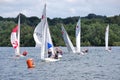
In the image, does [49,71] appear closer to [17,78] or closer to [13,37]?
[17,78]

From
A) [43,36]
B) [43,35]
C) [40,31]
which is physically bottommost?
[43,36]

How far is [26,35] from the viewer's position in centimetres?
18662

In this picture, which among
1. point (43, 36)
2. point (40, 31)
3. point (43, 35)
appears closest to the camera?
point (43, 36)

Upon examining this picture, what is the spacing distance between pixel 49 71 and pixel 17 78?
8545 millimetres

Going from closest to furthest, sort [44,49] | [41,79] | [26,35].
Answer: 1. [41,79]
2. [44,49]
3. [26,35]

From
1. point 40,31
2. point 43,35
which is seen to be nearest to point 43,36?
point 43,35

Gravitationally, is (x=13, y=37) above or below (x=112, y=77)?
above

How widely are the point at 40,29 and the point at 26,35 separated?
405 feet

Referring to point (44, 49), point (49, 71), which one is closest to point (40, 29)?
point (44, 49)

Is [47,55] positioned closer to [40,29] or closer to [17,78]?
[40,29]

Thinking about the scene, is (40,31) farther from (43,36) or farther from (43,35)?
(43,36)

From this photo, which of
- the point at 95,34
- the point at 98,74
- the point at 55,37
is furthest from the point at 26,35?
the point at 98,74

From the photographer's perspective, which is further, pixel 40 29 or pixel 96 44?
pixel 96 44

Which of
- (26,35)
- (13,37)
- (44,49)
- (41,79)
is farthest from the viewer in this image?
(26,35)
